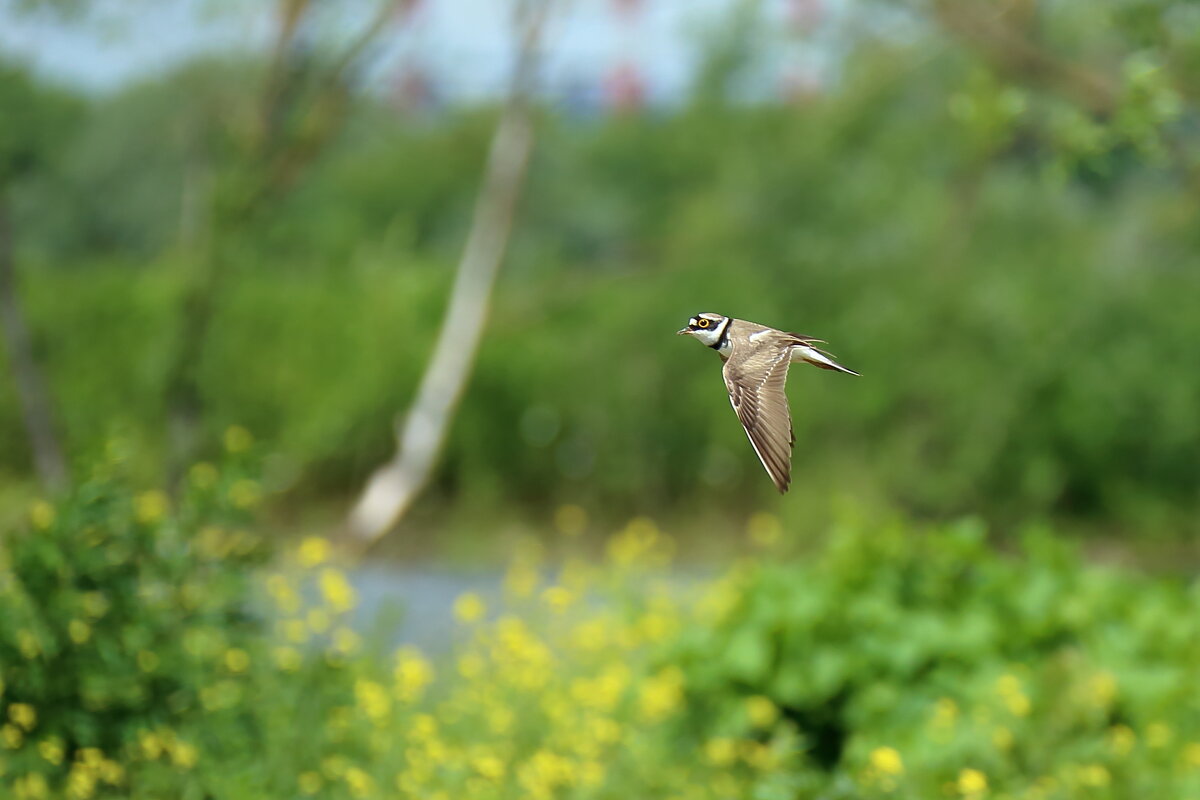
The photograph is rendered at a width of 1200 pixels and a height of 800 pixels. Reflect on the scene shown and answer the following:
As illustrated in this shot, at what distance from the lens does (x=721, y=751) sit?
14.0 ft

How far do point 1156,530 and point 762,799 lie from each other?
8179mm

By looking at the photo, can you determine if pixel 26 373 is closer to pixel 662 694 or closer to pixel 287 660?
pixel 287 660

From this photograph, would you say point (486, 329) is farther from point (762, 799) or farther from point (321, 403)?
point (762, 799)

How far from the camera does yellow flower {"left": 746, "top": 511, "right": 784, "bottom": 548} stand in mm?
8458

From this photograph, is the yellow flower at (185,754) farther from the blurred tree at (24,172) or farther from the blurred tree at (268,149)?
the blurred tree at (24,172)

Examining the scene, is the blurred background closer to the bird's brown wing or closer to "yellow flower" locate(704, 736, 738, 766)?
"yellow flower" locate(704, 736, 738, 766)

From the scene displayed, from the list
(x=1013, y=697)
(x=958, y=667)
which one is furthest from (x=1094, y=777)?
(x=958, y=667)

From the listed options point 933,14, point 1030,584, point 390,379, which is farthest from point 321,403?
point 1030,584

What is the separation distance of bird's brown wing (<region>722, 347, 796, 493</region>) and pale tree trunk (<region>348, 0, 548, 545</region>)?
28.9 feet

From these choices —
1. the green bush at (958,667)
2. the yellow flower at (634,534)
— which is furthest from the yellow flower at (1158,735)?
the yellow flower at (634,534)

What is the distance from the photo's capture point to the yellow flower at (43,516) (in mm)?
3656

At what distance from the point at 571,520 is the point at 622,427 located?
2.56 ft

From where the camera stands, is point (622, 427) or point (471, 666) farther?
point (622, 427)

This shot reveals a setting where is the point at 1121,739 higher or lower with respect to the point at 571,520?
lower
